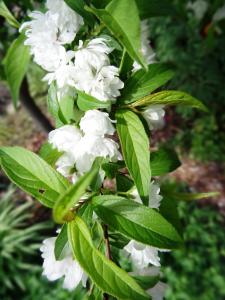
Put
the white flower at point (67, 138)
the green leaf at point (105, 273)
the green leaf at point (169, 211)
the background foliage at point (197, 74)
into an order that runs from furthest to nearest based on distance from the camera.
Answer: the background foliage at point (197, 74), the green leaf at point (169, 211), the white flower at point (67, 138), the green leaf at point (105, 273)

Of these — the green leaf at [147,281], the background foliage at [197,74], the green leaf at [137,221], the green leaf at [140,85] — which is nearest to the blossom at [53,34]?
the green leaf at [140,85]

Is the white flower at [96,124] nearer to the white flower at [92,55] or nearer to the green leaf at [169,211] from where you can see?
the white flower at [92,55]

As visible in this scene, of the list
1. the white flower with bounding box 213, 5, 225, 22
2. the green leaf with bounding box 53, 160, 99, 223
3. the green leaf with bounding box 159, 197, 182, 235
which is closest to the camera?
the green leaf with bounding box 53, 160, 99, 223

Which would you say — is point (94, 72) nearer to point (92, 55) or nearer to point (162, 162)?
point (92, 55)

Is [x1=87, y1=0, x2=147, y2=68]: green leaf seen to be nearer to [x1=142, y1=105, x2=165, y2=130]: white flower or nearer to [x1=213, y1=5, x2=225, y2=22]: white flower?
[x1=142, y1=105, x2=165, y2=130]: white flower

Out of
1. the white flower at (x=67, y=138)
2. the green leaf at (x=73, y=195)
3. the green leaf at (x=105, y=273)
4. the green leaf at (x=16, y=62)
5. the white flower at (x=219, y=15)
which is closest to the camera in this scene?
the green leaf at (x=73, y=195)

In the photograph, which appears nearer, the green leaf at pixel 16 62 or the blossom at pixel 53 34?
the blossom at pixel 53 34

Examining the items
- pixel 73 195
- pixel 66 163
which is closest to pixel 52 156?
pixel 66 163

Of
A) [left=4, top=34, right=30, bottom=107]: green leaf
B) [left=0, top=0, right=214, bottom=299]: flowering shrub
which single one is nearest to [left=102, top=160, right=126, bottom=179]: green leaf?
[left=0, top=0, right=214, bottom=299]: flowering shrub
